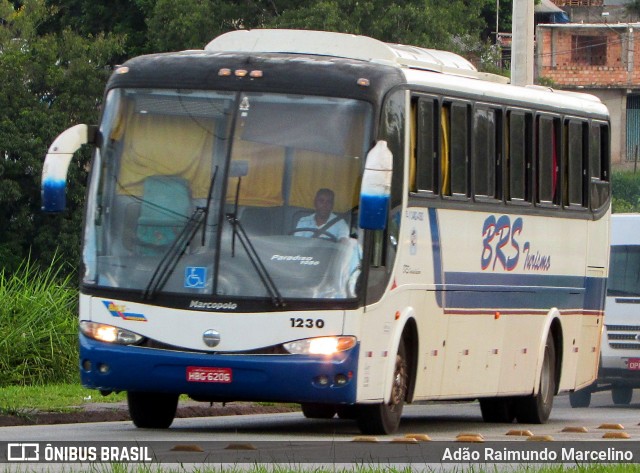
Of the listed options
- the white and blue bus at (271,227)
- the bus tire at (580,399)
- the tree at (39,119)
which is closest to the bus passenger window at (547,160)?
the white and blue bus at (271,227)

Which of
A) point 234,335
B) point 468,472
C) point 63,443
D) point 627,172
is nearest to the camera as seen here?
point 468,472

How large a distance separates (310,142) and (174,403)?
283cm

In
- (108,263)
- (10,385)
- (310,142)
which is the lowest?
(10,385)

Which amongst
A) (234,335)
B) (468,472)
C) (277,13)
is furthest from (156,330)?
(277,13)

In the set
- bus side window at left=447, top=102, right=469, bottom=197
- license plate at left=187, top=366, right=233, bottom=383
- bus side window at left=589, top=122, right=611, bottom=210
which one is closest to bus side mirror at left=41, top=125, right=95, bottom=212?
license plate at left=187, top=366, right=233, bottom=383

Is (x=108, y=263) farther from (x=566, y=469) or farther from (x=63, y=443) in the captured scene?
(x=566, y=469)

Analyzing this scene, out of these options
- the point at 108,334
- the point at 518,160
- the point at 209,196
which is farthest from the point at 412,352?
the point at 518,160

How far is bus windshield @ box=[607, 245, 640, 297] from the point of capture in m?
25.5

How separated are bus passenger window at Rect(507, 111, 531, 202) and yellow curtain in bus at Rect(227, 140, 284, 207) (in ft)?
12.4

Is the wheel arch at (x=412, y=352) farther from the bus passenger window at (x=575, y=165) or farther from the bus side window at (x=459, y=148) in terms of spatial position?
the bus passenger window at (x=575, y=165)

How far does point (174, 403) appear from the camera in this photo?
50.8 feet

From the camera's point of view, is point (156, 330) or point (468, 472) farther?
point (156, 330)

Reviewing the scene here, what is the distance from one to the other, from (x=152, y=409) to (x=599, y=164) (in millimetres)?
6794

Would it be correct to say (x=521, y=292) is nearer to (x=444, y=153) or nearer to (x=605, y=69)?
(x=444, y=153)
